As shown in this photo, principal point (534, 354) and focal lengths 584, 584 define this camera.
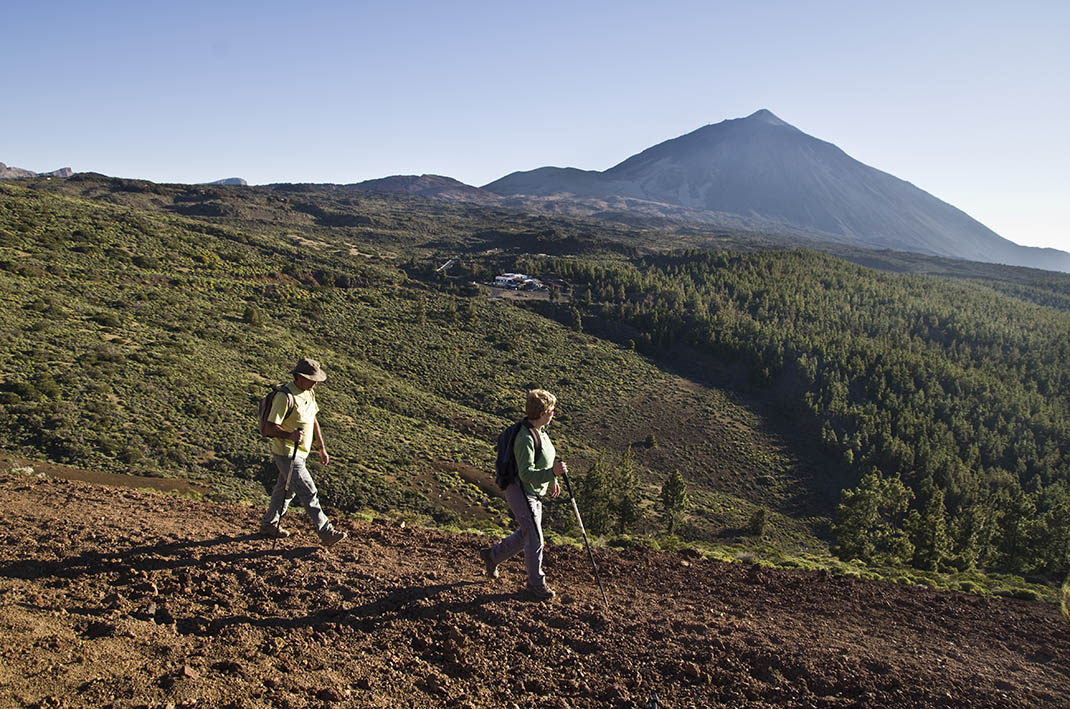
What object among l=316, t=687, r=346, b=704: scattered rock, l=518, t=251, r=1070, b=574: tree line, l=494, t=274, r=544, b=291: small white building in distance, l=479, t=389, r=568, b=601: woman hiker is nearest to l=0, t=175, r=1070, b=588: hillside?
l=518, t=251, r=1070, b=574: tree line

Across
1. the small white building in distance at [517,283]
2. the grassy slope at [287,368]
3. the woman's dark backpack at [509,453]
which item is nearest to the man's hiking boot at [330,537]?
the woman's dark backpack at [509,453]

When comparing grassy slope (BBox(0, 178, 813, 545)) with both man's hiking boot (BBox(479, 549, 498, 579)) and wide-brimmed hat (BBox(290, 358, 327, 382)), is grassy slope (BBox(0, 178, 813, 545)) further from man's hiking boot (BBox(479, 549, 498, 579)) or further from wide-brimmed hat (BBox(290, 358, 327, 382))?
man's hiking boot (BBox(479, 549, 498, 579))

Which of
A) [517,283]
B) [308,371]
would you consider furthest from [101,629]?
[517,283]

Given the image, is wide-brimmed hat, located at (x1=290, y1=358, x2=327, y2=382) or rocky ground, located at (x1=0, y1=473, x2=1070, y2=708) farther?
wide-brimmed hat, located at (x1=290, y1=358, x2=327, y2=382)

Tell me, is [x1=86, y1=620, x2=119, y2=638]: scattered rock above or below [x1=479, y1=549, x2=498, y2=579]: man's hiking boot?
above

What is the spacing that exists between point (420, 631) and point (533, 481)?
1.39 m

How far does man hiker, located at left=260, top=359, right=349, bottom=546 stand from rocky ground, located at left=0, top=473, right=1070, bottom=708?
0.90 ft

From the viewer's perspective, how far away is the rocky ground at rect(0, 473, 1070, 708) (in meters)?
3.48

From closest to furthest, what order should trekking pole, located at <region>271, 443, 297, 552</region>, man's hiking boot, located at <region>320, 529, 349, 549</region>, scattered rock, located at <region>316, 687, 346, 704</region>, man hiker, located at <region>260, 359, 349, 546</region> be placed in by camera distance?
1. scattered rock, located at <region>316, 687, 346, 704</region>
2. man hiker, located at <region>260, 359, 349, 546</region>
3. trekking pole, located at <region>271, 443, 297, 552</region>
4. man's hiking boot, located at <region>320, 529, 349, 549</region>

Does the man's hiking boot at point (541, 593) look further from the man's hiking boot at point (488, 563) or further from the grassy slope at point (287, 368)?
the grassy slope at point (287, 368)

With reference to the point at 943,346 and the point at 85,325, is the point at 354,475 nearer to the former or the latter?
the point at 85,325

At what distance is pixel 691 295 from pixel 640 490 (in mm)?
55573

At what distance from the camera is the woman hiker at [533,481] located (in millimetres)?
4719

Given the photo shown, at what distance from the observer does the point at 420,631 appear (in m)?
4.33
